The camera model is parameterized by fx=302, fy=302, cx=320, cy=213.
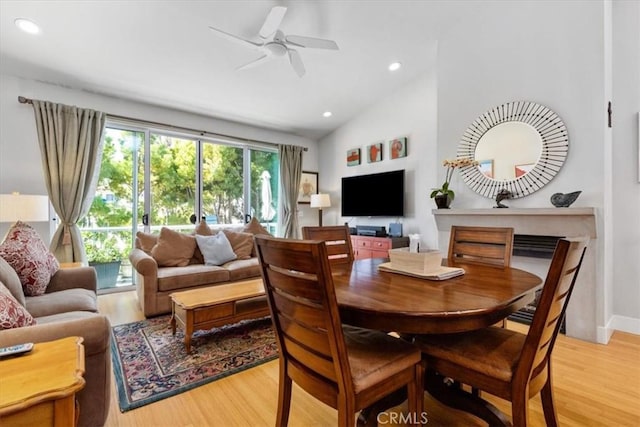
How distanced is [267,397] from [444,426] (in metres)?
0.97

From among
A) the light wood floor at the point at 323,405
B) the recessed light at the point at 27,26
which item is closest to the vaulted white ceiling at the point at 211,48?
the recessed light at the point at 27,26

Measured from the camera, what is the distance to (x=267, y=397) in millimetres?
1767

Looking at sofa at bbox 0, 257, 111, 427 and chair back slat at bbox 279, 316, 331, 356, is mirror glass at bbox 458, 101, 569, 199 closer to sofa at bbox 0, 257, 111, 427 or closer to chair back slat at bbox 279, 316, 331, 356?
chair back slat at bbox 279, 316, 331, 356

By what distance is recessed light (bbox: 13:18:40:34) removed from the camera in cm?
265

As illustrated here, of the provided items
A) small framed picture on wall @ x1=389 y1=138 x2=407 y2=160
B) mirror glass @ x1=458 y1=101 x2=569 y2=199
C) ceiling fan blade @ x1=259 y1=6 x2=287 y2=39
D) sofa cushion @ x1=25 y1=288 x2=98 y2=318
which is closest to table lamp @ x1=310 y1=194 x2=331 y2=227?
small framed picture on wall @ x1=389 y1=138 x2=407 y2=160

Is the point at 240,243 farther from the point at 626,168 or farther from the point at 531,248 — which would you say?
the point at 626,168

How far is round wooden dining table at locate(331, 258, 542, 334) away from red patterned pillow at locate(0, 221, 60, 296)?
2196 mm

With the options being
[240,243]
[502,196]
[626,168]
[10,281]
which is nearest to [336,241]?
[502,196]

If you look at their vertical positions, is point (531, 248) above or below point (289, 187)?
below

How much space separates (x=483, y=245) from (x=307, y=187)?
4.29 meters

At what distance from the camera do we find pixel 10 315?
4.02 feet

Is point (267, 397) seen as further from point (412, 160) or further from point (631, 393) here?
point (412, 160)

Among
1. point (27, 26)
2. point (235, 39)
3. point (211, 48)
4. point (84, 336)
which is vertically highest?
point (211, 48)

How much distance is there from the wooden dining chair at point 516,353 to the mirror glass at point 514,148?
1930 mm
